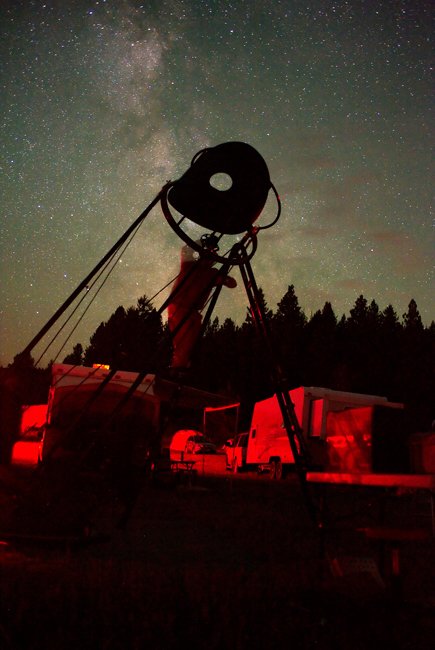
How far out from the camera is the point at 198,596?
11.6 feet

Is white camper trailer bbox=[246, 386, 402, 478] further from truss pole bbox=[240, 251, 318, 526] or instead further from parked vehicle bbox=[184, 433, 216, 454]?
truss pole bbox=[240, 251, 318, 526]

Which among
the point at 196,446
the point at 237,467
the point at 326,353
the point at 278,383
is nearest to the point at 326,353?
the point at 326,353

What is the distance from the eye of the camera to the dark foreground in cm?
290

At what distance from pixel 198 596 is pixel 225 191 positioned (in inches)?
145

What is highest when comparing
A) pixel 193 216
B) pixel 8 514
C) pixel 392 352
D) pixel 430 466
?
pixel 392 352

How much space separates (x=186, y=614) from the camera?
3230mm

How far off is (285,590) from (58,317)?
→ 3.05 meters

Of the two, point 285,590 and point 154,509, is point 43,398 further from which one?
point 285,590

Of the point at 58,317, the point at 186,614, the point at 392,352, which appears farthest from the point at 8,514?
the point at 392,352

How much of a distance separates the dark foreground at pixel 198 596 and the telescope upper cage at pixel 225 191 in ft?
10.00

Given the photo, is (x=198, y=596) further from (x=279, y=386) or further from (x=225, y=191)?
(x=225, y=191)

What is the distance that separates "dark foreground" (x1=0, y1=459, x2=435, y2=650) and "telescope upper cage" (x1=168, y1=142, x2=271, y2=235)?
10.00 feet

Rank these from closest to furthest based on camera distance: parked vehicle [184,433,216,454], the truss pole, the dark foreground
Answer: the dark foreground < the truss pole < parked vehicle [184,433,216,454]

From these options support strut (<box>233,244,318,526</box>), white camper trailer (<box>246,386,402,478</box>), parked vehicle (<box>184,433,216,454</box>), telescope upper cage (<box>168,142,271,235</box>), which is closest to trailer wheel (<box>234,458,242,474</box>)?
white camper trailer (<box>246,386,402,478</box>)
